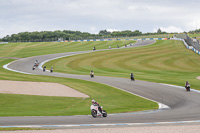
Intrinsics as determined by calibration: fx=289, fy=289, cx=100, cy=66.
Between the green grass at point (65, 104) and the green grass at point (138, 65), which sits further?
the green grass at point (138, 65)

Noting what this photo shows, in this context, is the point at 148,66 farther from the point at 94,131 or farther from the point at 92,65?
the point at 94,131

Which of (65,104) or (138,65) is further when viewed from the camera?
(138,65)

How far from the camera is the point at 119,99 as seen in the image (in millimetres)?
25328

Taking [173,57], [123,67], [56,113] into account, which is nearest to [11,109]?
[56,113]

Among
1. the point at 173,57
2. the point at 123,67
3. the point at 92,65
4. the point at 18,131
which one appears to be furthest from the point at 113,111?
the point at 173,57

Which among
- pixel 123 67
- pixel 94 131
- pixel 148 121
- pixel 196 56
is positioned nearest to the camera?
pixel 94 131

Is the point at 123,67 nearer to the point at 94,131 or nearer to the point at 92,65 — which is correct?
the point at 92,65

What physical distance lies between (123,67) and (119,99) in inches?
1222

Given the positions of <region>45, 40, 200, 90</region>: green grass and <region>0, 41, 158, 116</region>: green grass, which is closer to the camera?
<region>0, 41, 158, 116</region>: green grass

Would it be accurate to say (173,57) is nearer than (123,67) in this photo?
No

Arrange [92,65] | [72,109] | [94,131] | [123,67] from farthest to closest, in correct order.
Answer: [92,65] → [123,67] → [72,109] → [94,131]

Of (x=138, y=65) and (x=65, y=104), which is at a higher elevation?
(x=65, y=104)

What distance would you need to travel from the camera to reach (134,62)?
62.2 meters

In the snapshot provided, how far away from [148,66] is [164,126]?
1664 inches
